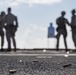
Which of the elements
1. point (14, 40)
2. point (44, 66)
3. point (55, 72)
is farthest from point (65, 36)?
point (55, 72)

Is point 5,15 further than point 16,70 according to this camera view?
Yes

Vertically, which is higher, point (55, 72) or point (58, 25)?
point (58, 25)

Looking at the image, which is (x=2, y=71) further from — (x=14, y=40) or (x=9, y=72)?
(x=14, y=40)

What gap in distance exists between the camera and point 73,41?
709 inches

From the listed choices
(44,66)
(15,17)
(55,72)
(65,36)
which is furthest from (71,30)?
(55,72)

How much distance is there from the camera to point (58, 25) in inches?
715

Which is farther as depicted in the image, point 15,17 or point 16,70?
point 15,17

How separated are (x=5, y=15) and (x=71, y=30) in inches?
111

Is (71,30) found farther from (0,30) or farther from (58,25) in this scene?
(0,30)

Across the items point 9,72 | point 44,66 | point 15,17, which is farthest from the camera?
point 15,17

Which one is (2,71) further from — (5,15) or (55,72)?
(5,15)

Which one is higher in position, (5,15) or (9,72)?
(5,15)

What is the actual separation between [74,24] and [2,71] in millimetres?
10029

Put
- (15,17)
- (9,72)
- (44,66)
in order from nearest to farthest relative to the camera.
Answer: (9,72) < (44,66) < (15,17)
